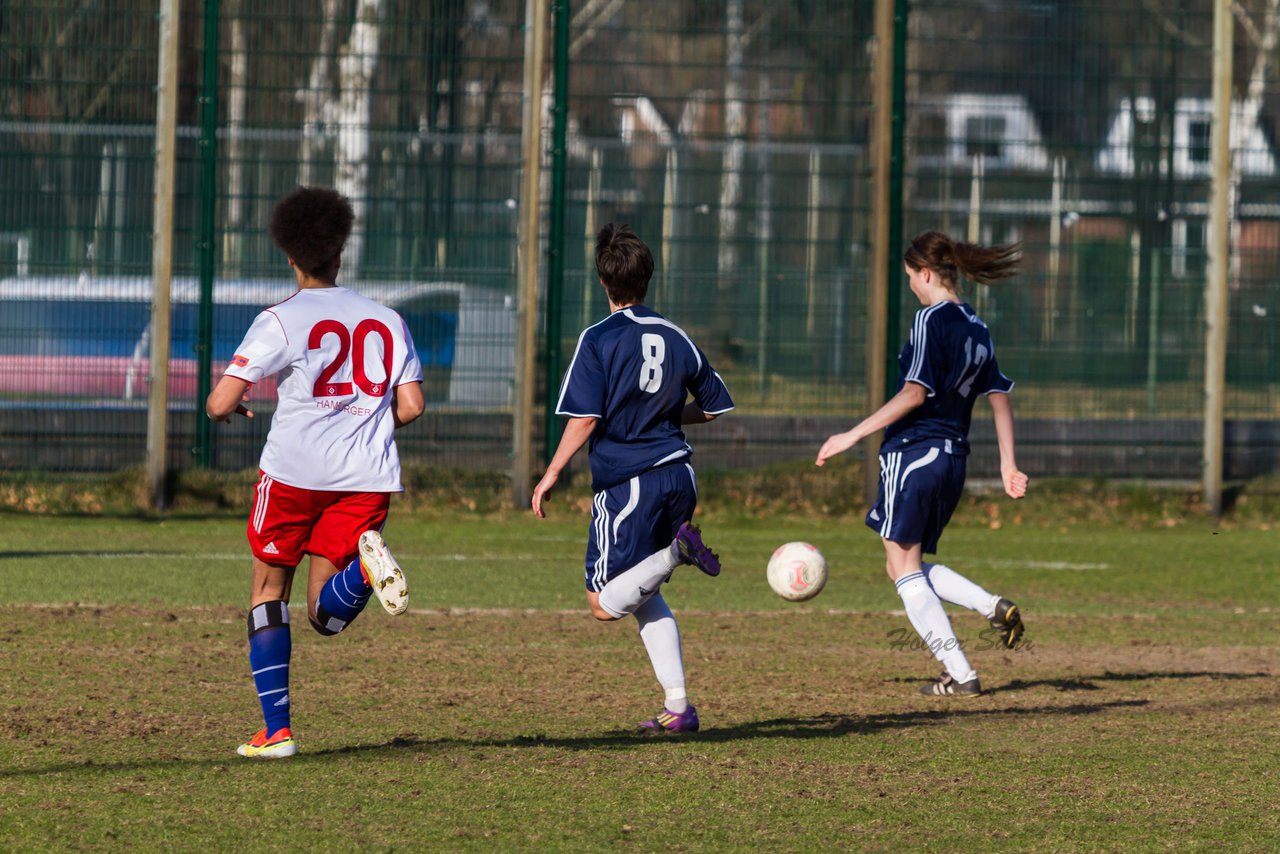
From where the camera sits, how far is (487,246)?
592 inches

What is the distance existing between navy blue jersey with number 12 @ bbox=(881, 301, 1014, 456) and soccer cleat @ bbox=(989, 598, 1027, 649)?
27.4 inches

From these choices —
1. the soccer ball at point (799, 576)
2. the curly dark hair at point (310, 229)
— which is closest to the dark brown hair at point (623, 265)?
the curly dark hair at point (310, 229)

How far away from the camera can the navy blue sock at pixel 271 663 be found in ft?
19.1

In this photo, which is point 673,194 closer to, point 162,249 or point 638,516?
point 162,249

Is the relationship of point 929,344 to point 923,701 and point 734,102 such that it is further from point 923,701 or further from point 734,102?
point 734,102

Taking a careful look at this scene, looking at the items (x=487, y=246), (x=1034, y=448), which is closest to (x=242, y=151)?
(x=487, y=246)

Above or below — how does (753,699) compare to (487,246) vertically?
below

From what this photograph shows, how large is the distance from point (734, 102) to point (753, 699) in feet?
28.3

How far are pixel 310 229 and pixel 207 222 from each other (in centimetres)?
932

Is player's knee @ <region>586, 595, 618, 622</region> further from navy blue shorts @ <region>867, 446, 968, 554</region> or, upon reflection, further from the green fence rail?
the green fence rail

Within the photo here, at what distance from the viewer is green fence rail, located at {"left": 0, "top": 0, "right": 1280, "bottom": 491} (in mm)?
14586

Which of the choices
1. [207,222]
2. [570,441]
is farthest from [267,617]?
[207,222]

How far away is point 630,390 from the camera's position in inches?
245

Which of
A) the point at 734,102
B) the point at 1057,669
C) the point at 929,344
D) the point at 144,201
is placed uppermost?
the point at 734,102
